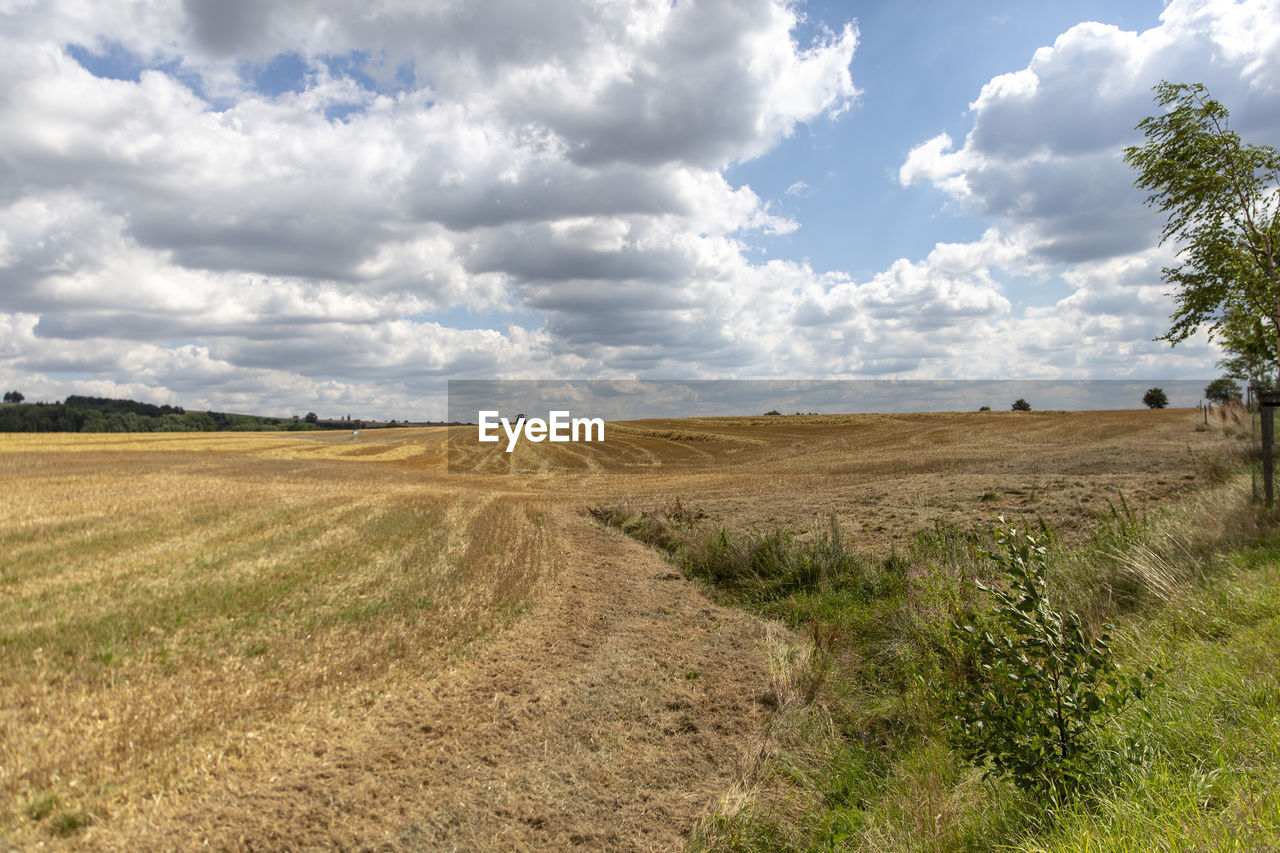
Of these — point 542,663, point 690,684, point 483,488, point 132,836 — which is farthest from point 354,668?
point 483,488

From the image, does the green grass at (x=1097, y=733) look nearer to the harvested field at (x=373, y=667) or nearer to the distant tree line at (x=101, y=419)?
the harvested field at (x=373, y=667)

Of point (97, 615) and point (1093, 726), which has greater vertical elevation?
point (1093, 726)

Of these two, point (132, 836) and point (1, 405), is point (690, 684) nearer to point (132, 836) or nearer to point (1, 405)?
point (132, 836)

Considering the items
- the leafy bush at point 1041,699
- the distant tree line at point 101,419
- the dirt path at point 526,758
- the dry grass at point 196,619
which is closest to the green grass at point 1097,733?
the leafy bush at point 1041,699

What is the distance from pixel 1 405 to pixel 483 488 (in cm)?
9768

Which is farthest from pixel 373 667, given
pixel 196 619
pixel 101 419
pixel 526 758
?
pixel 101 419

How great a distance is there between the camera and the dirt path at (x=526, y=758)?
5.05 meters

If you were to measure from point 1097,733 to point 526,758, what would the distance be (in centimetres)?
496

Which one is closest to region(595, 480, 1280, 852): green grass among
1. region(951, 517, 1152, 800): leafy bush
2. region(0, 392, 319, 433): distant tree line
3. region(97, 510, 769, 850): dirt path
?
region(951, 517, 1152, 800): leafy bush

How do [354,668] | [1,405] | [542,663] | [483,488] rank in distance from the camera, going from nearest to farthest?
[354,668], [542,663], [483,488], [1,405]

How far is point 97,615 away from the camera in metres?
9.33

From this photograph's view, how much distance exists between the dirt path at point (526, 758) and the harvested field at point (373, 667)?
0.03 meters

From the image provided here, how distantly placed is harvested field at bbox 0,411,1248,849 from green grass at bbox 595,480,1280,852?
29.9 inches

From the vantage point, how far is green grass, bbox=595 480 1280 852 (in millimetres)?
3789
